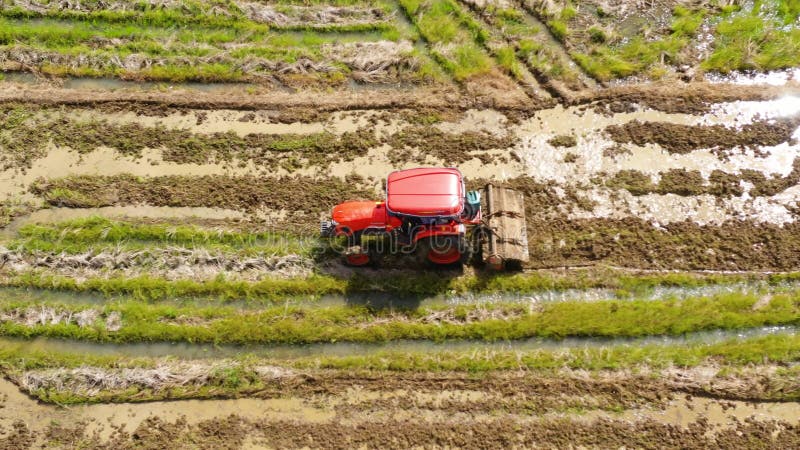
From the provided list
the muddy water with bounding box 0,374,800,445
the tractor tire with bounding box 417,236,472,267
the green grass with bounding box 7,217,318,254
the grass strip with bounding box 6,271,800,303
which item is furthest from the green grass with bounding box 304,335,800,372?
the green grass with bounding box 7,217,318,254

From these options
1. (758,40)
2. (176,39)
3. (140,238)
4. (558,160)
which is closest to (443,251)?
(558,160)

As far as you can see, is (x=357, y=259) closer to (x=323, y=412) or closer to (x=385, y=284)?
(x=385, y=284)

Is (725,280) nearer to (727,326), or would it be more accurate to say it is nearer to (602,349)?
(727,326)

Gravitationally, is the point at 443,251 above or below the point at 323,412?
above

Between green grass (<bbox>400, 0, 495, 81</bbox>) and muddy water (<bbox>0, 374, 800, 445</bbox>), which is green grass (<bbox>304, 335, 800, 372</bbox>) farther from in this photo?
green grass (<bbox>400, 0, 495, 81</bbox>)

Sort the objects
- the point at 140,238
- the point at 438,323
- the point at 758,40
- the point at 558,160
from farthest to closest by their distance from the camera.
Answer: the point at 758,40
the point at 558,160
the point at 140,238
the point at 438,323

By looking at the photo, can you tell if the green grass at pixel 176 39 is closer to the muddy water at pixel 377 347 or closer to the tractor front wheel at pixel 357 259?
the tractor front wheel at pixel 357 259

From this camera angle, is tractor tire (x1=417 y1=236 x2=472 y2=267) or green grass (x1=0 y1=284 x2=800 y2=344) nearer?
tractor tire (x1=417 y1=236 x2=472 y2=267)
